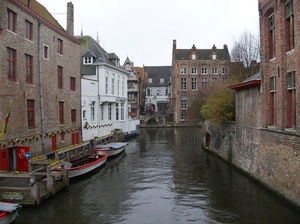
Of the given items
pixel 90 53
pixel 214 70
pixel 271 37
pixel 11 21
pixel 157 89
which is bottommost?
pixel 271 37

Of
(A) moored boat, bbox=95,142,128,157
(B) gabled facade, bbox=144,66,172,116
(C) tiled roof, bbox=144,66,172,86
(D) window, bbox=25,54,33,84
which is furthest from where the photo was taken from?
(C) tiled roof, bbox=144,66,172,86

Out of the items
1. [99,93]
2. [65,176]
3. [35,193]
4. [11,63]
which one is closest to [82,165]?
[65,176]

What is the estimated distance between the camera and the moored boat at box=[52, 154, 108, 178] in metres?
14.8

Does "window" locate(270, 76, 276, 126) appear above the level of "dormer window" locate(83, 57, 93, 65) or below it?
below

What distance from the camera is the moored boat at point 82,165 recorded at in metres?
14.8

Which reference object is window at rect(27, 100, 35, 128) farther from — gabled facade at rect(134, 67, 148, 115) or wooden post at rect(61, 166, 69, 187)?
gabled facade at rect(134, 67, 148, 115)

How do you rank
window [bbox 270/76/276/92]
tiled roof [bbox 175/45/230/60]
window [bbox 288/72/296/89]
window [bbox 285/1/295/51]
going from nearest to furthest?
window [bbox 288/72/296/89], window [bbox 285/1/295/51], window [bbox 270/76/276/92], tiled roof [bbox 175/45/230/60]

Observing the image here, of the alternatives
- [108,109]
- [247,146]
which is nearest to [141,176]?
[247,146]

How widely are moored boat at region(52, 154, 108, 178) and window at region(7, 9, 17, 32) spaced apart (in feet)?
24.0

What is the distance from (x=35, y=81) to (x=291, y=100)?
13262 millimetres

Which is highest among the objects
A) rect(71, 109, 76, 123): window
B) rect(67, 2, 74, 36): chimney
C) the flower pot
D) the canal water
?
rect(67, 2, 74, 36): chimney

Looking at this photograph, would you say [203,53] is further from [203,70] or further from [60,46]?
[60,46]

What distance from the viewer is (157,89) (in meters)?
68.1

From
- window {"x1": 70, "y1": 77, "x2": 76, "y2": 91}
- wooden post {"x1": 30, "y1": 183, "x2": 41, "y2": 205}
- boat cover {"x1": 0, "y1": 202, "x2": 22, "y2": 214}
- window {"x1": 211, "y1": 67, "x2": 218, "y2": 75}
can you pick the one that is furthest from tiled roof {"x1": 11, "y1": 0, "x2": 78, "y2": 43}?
window {"x1": 211, "y1": 67, "x2": 218, "y2": 75}
